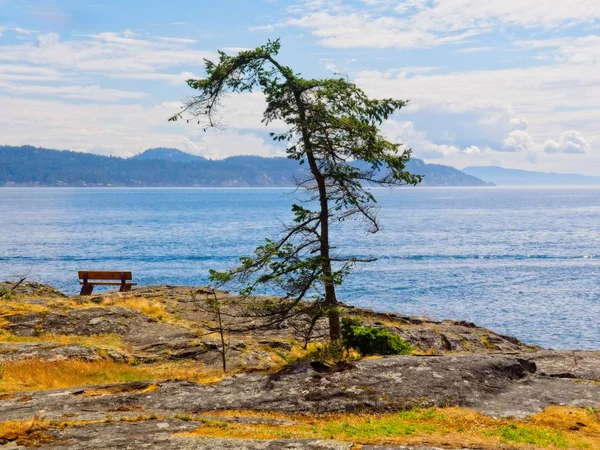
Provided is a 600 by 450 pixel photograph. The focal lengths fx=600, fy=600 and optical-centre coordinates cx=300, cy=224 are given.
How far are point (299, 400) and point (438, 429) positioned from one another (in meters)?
3.35

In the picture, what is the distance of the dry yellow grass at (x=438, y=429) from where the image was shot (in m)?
11.3

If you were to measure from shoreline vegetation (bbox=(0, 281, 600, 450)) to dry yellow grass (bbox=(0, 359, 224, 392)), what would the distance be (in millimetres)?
65

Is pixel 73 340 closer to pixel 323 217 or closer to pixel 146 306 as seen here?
pixel 146 306

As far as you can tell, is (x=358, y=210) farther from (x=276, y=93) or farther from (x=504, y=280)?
(x=504, y=280)

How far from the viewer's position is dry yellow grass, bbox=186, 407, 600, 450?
446 inches

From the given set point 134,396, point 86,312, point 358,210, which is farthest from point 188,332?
point 134,396

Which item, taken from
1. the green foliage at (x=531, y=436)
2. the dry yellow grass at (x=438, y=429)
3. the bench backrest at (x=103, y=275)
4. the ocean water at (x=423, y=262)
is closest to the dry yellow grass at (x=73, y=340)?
the ocean water at (x=423, y=262)

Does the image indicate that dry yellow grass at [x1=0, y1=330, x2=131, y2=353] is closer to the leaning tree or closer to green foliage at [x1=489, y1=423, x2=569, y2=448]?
the leaning tree

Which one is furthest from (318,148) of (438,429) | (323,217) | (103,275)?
(103,275)

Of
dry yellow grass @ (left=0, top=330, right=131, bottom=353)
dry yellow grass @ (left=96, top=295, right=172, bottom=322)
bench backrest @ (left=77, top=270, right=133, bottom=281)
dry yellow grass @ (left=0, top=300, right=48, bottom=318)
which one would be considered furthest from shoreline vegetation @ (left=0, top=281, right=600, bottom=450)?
bench backrest @ (left=77, top=270, right=133, bottom=281)

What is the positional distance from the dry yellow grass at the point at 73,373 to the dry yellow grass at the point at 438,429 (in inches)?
250

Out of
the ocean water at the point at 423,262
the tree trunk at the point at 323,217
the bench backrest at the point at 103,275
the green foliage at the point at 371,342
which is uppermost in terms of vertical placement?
the tree trunk at the point at 323,217

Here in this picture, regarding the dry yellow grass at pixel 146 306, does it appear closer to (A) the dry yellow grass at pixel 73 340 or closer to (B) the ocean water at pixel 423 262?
(A) the dry yellow grass at pixel 73 340

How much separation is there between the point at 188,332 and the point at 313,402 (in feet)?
48.7
